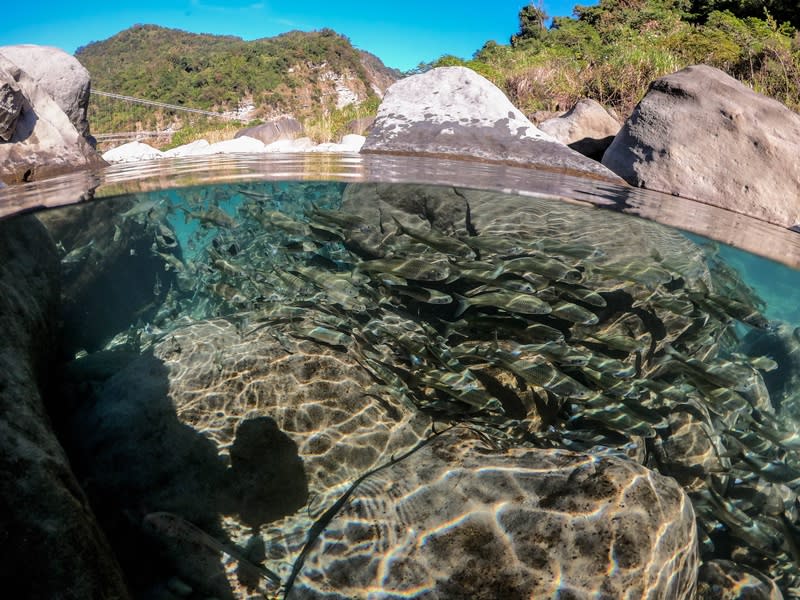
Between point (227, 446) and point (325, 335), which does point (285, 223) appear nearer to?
point (325, 335)

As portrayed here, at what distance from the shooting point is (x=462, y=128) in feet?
31.6

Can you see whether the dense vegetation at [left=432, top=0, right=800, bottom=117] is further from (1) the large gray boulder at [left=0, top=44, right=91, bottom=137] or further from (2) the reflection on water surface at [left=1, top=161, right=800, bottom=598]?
(1) the large gray boulder at [left=0, top=44, right=91, bottom=137]

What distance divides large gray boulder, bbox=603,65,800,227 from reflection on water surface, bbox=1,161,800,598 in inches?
64.2

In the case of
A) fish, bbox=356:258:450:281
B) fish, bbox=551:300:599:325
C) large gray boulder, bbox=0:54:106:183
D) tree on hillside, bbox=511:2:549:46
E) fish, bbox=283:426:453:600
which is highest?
tree on hillside, bbox=511:2:549:46

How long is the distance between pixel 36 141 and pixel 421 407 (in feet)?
24.9

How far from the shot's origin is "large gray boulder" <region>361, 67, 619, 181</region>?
359 inches

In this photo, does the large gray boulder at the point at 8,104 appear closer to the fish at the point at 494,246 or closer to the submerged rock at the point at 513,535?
the fish at the point at 494,246

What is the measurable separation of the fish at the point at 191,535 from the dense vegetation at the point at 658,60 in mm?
15006

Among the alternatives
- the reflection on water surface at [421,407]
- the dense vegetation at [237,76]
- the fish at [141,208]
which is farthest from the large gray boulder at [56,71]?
the dense vegetation at [237,76]

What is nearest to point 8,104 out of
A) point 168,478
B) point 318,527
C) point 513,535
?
point 168,478

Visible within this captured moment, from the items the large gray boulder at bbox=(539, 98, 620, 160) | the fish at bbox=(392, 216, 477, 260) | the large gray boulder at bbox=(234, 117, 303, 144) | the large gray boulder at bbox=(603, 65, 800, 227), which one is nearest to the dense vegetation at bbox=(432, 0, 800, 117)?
the large gray boulder at bbox=(539, 98, 620, 160)

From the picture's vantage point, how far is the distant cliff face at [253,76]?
6038cm

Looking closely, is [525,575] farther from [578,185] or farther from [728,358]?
[578,185]

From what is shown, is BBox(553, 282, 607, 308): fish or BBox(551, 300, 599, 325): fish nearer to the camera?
BBox(551, 300, 599, 325): fish
